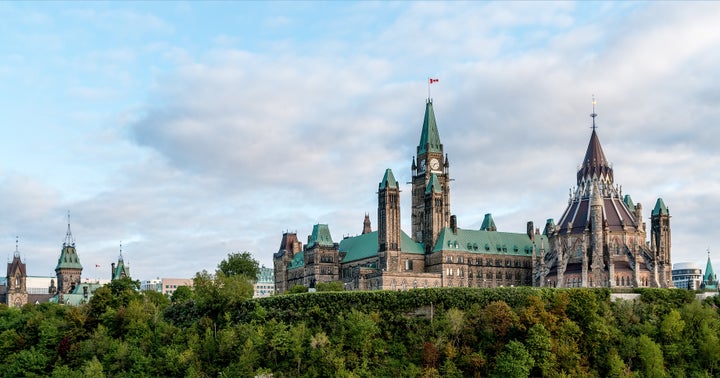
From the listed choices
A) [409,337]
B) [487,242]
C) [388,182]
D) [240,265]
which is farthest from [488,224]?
[409,337]

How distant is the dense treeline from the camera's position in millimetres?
95312

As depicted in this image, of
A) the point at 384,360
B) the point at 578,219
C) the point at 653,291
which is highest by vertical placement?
the point at 578,219

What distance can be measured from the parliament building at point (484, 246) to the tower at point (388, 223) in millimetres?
188

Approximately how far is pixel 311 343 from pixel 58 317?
51040 millimetres

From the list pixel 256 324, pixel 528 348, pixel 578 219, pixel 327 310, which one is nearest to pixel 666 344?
pixel 528 348

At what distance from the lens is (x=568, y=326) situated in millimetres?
97750

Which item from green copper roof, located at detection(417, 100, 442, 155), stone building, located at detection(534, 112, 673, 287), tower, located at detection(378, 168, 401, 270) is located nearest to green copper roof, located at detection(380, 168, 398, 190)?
tower, located at detection(378, 168, 401, 270)

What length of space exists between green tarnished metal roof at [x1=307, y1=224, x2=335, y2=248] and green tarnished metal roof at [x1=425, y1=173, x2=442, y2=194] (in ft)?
74.1

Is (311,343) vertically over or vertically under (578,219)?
under

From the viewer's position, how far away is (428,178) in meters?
188

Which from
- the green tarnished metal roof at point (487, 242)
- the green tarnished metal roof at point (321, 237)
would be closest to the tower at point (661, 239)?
the green tarnished metal roof at point (487, 242)

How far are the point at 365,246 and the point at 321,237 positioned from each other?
9.28m

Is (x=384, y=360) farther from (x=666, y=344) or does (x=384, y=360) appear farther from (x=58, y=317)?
(x=58, y=317)

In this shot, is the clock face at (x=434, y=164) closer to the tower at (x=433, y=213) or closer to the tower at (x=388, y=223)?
the tower at (x=433, y=213)
